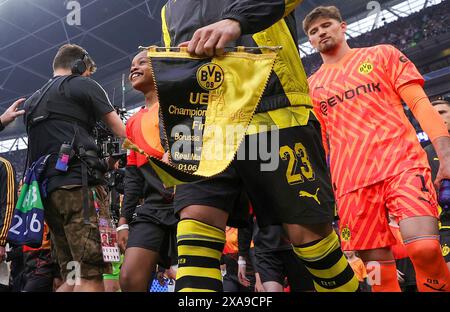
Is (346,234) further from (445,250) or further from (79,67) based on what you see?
(79,67)

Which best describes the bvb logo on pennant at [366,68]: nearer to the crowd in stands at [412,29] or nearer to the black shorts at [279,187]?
the black shorts at [279,187]

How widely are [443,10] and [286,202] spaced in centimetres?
A: 1772

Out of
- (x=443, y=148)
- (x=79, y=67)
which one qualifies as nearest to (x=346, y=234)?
(x=443, y=148)

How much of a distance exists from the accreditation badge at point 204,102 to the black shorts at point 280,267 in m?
2.44

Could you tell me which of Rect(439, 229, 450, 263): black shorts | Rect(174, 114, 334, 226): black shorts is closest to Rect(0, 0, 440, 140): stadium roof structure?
Rect(439, 229, 450, 263): black shorts

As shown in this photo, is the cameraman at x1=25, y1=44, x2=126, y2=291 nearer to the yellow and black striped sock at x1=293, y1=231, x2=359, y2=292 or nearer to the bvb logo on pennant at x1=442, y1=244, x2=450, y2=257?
the yellow and black striped sock at x1=293, y1=231, x2=359, y2=292

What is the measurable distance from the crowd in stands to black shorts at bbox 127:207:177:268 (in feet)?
53.2

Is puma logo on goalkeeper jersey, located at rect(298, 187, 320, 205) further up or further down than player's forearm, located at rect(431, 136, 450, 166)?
further down

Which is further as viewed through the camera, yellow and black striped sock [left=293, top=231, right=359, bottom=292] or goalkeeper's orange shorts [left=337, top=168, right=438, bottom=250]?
goalkeeper's orange shorts [left=337, top=168, right=438, bottom=250]

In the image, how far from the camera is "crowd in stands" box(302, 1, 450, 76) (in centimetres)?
1652

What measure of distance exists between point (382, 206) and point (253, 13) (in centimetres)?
154

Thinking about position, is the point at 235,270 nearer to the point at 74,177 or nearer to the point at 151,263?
the point at 151,263

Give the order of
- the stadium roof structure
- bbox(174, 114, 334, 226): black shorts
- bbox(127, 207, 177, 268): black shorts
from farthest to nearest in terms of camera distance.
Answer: the stadium roof structure, bbox(127, 207, 177, 268): black shorts, bbox(174, 114, 334, 226): black shorts

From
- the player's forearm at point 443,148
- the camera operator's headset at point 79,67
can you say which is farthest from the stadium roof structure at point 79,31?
the player's forearm at point 443,148
